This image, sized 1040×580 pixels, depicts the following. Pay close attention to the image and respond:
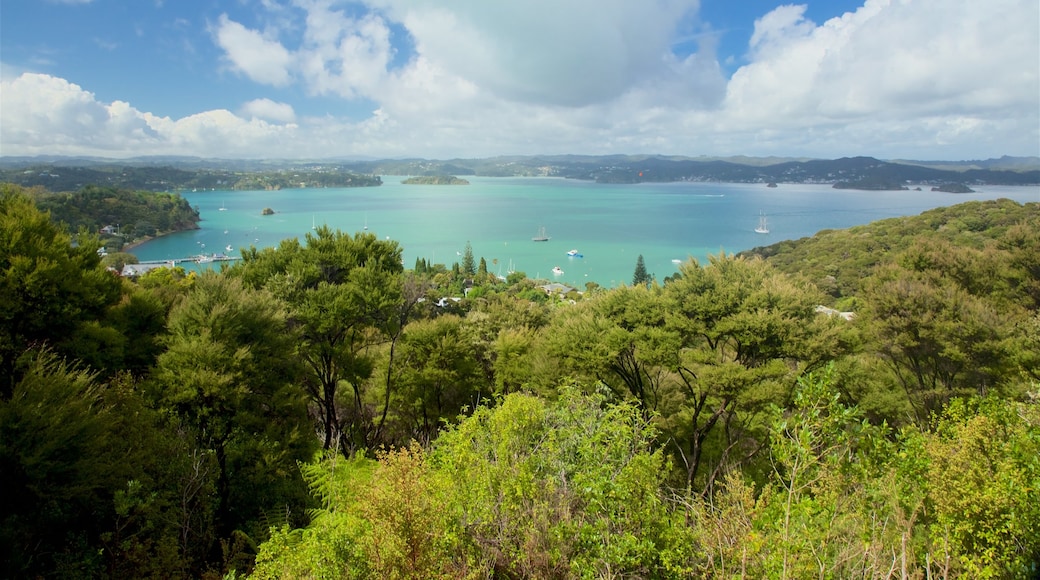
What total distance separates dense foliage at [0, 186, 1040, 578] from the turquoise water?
30259 millimetres

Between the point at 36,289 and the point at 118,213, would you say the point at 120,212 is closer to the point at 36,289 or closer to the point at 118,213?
the point at 118,213

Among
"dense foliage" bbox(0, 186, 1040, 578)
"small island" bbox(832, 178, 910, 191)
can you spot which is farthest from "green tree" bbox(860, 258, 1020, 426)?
"small island" bbox(832, 178, 910, 191)

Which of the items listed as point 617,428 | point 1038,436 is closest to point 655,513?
point 617,428

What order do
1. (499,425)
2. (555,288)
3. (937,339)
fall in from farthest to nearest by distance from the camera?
(555,288), (937,339), (499,425)

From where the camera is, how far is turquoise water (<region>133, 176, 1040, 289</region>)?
72.1m

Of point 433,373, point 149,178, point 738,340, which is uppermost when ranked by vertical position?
point 149,178

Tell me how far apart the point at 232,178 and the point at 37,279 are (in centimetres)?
19631

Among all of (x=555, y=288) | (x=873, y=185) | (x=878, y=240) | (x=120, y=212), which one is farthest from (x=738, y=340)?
(x=873, y=185)

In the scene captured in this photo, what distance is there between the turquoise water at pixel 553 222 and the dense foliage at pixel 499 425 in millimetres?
30259

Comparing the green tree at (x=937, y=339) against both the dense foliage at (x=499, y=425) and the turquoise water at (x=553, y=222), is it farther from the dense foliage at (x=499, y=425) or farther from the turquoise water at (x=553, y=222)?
the turquoise water at (x=553, y=222)

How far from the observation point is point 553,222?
109562mm

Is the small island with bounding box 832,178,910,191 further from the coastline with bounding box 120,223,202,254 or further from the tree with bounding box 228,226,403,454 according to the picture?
the coastline with bounding box 120,223,202,254

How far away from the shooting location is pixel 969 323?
9.87 m

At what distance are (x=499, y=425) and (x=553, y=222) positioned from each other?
106319mm
